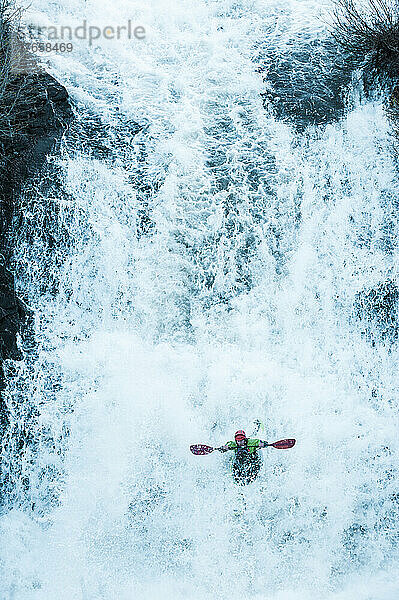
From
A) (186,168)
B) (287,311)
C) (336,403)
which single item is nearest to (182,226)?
(186,168)

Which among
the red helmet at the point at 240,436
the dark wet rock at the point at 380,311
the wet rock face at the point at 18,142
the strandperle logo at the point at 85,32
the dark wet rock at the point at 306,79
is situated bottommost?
the red helmet at the point at 240,436

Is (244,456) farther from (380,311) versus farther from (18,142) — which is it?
(18,142)

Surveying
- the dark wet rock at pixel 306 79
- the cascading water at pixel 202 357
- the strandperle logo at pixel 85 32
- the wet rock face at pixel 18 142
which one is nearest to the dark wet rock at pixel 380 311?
the cascading water at pixel 202 357

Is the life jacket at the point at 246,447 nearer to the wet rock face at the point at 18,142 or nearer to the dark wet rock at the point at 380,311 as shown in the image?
the dark wet rock at the point at 380,311

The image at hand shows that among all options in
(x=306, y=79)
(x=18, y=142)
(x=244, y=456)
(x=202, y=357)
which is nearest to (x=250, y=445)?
(x=244, y=456)

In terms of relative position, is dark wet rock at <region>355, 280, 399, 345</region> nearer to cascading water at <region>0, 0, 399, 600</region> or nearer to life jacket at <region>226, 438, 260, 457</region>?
cascading water at <region>0, 0, 399, 600</region>

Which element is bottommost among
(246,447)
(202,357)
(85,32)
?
(246,447)
